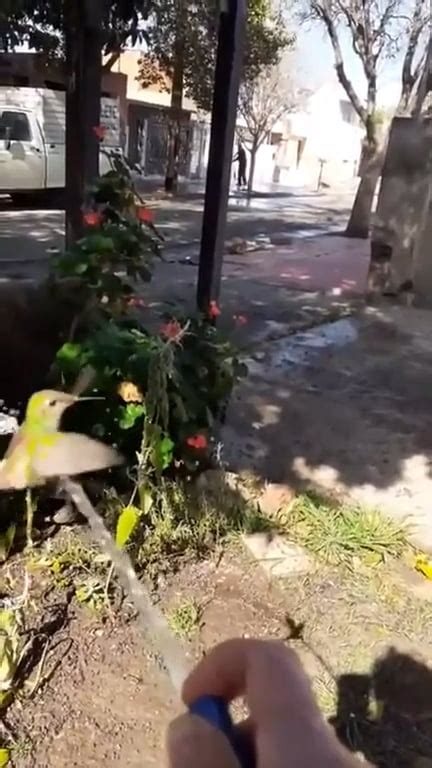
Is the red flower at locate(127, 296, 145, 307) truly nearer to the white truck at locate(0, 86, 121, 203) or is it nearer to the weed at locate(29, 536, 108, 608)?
the weed at locate(29, 536, 108, 608)

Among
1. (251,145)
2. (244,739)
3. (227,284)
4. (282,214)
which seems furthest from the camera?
(251,145)

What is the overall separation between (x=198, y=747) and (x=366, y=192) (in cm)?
1429

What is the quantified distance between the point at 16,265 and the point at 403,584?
4065 mm

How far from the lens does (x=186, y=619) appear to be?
247cm

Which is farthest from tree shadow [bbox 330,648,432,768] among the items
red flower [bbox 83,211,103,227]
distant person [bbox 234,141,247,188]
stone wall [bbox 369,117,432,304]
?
distant person [bbox 234,141,247,188]

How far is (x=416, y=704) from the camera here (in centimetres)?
229

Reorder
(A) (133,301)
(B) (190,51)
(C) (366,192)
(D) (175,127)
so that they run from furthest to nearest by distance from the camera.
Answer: (D) (175,127), (C) (366,192), (B) (190,51), (A) (133,301)

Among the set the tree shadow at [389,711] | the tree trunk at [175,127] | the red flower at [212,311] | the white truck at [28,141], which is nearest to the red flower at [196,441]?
the red flower at [212,311]

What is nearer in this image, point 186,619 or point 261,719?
point 261,719

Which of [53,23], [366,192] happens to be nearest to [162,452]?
[53,23]

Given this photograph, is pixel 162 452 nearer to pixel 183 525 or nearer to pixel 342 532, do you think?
pixel 183 525

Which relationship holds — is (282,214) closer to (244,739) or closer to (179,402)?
(179,402)

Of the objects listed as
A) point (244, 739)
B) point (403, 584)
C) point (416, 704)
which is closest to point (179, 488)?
point (403, 584)

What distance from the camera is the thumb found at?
552 mm
